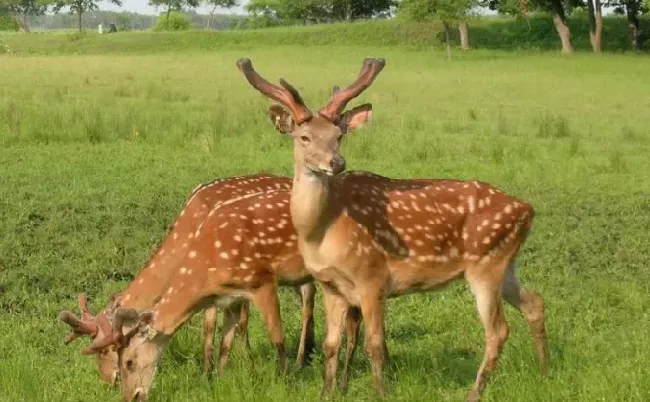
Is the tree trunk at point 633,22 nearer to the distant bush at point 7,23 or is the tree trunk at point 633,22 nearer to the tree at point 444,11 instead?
the tree at point 444,11

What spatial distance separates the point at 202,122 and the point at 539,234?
7793mm

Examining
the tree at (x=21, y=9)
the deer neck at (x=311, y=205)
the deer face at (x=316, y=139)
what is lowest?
the deer neck at (x=311, y=205)

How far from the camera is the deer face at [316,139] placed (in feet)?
16.8

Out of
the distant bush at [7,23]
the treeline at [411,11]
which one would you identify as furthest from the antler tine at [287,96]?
the distant bush at [7,23]

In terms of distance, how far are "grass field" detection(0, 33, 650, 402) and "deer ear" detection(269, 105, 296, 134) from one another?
1.34 m

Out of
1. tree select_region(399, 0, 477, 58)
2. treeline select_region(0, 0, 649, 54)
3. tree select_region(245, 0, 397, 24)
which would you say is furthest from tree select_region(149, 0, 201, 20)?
tree select_region(399, 0, 477, 58)

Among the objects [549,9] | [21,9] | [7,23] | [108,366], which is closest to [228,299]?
[108,366]

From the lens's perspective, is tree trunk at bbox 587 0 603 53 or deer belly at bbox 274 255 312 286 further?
tree trunk at bbox 587 0 603 53

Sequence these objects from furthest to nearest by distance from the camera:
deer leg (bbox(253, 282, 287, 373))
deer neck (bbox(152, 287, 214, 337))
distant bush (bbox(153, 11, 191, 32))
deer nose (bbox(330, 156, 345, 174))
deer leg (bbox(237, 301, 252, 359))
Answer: distant bush (bbox(153, 11, 191, 32)) < deer leg (bbox(237, 301, 252, 359)) < deer leg (bbox(253, 282, 287, 373)) < deer neck (bbox(152, 287, 214, 337)) < deer nose (bbox(330, 156, 345, 174))

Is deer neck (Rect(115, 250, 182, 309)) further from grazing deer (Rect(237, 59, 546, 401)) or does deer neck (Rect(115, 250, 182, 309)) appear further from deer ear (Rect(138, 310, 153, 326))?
grazing deer (Rect(237, 59, 546, 401))

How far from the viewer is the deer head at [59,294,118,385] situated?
527 centimetres

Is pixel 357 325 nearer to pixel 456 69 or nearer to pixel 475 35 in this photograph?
pixel 456 69

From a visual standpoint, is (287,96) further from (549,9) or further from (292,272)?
(549,9)

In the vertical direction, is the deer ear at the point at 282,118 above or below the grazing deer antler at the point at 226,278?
above
